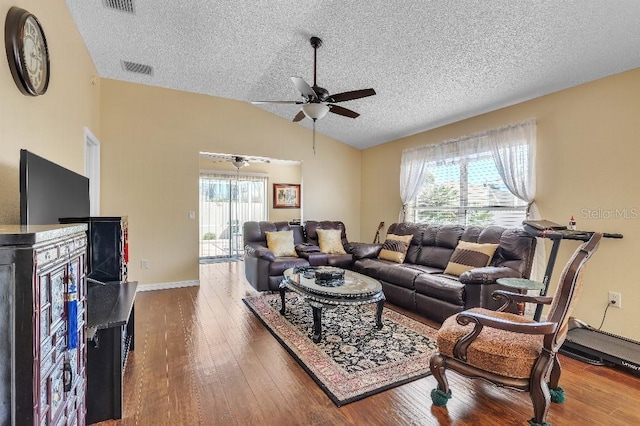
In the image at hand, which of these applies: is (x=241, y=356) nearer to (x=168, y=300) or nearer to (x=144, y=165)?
(x=168, y=300)

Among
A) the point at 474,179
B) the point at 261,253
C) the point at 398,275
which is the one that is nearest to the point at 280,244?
the point at 261,253

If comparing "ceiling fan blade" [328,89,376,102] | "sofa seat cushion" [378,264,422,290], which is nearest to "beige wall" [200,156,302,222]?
"sofa seat cushion" [378,264,422,290]

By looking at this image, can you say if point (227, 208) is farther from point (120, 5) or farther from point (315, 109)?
point (315, 109)

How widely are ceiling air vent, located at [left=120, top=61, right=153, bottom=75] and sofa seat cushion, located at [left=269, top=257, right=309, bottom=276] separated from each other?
10.3ft

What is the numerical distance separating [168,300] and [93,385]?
96.0 inches

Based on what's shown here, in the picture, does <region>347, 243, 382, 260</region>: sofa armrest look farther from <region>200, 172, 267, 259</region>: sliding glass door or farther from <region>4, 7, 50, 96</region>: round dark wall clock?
<region>4, 7, 50, 96</region>: round dark wall clock

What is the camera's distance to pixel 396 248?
4.55 metres

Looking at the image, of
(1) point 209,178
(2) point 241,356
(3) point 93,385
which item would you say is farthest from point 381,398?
(1) point 209,178

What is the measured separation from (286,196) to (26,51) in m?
6.14

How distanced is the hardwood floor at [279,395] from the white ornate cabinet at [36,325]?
871 mm

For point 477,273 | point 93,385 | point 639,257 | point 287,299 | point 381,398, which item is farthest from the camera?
point 287,299

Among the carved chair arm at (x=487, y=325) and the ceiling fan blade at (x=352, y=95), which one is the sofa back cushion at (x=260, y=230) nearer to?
the ceiling fan blade at (x=352, y=95)

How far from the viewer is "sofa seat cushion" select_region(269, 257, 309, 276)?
429 cm

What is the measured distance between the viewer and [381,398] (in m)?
2.01
